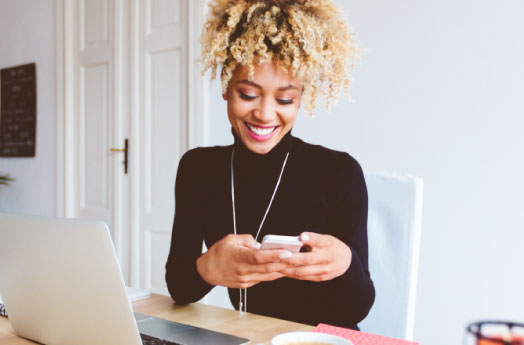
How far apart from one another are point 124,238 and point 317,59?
8.72 ft

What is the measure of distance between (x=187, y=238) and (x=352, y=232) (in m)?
0.43

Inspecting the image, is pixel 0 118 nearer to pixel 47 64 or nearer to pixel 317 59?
pixel 47 64

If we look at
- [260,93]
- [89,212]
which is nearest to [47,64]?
[89,212]

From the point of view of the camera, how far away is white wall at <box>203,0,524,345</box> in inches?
75.7

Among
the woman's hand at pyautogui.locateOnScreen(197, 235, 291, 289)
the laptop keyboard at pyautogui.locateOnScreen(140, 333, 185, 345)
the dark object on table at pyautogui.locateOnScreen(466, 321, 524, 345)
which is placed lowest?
the laptop keyboard at pyautogui.locateOnScreen(140, 333, 185, 345)

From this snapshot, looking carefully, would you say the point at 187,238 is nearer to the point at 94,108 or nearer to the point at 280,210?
the point at 280,210

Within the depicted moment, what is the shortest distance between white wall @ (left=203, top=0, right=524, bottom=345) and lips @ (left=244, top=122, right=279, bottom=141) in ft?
3.67

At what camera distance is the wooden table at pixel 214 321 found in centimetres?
90

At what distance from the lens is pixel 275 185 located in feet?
4.27

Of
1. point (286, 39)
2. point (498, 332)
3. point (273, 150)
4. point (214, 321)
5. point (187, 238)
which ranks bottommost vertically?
point (214, 321)

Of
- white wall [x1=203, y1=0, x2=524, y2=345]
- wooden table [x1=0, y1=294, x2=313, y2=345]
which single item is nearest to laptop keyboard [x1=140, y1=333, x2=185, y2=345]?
wooden table [x1=0, y1=294, x2=313, y2=345]

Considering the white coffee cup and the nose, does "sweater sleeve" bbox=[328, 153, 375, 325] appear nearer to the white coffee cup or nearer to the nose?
the nose

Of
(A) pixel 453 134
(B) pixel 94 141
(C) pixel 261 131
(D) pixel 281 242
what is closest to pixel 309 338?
(D) pixel 281 242

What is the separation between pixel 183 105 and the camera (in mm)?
3074
